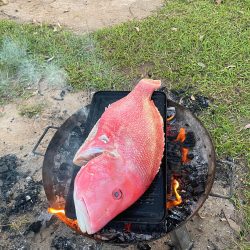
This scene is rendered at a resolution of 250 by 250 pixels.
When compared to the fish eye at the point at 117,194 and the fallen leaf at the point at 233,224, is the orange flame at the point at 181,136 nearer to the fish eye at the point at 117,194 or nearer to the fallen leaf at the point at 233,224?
the fallen leaf at the point at 233,224

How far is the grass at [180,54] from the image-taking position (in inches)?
196

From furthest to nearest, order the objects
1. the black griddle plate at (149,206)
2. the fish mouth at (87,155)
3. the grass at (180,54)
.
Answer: the grass at (180,54)
the fish mouth at (87,155)
the black griddle plate at (149,206)

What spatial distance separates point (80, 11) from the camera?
7.09 metres

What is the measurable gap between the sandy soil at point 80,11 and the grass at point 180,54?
35 cm

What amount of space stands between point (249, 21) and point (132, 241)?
4.89m

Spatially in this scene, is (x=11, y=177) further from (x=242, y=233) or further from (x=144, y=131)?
(x=242, y=233)

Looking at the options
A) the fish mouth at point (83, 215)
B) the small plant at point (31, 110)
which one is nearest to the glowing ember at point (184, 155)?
the fish mouth at point (83, 215)

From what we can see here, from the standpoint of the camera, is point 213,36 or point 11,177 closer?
point 11,177

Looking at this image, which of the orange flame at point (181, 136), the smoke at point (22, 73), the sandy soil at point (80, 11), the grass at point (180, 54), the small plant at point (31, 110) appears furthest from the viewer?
the sandy soil at point (80, 11)

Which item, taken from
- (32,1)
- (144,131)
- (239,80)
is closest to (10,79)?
(32,1)

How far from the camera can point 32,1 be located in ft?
24.5

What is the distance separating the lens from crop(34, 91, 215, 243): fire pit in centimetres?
306

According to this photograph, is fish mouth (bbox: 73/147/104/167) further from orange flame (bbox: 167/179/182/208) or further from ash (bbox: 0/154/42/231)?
ash (bbox: 0/154/42/231)

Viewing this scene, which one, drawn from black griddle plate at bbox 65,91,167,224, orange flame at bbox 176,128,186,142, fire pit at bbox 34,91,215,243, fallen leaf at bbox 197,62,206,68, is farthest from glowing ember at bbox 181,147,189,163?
fallen leaf at bbox 197,62,206,68
